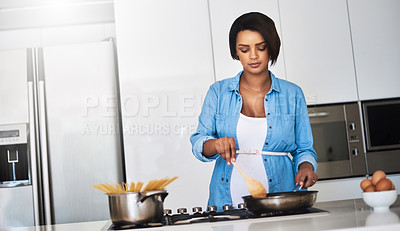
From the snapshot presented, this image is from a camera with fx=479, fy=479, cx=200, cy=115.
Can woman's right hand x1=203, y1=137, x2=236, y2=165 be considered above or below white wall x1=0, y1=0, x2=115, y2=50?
below

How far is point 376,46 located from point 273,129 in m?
1.46

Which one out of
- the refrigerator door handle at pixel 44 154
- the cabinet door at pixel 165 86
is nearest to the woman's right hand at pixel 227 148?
the cabinet door at pixel 165 86

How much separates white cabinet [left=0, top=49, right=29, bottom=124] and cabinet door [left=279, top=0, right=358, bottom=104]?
161 cm

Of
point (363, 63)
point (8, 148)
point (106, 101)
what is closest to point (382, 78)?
point (363, 63)

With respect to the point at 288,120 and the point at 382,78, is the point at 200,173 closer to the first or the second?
the point at 288,120

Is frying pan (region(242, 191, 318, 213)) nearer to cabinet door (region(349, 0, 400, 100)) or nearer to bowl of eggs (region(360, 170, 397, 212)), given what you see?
bowl of eggs (region(360, 170, 397, 212))

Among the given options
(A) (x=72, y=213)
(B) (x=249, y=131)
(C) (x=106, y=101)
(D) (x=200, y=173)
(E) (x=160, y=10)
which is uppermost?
(E) (x=160, y=10)

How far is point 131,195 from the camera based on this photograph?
1.30m

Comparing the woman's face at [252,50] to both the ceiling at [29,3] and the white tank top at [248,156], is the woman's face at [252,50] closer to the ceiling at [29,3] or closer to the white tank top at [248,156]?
the white tank top at [248,156]

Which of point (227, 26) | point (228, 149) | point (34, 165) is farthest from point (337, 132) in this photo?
point (34, 165)

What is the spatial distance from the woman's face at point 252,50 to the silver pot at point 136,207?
32.4 inches

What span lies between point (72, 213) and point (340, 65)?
→ 186cm

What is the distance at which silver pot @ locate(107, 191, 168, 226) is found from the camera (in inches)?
51.3

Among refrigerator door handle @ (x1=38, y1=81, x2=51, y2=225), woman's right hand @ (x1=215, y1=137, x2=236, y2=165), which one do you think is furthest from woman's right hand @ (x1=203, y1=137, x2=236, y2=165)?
refrigerator door handle @ (x1=38, y1=81, x2=51, y2=225)
